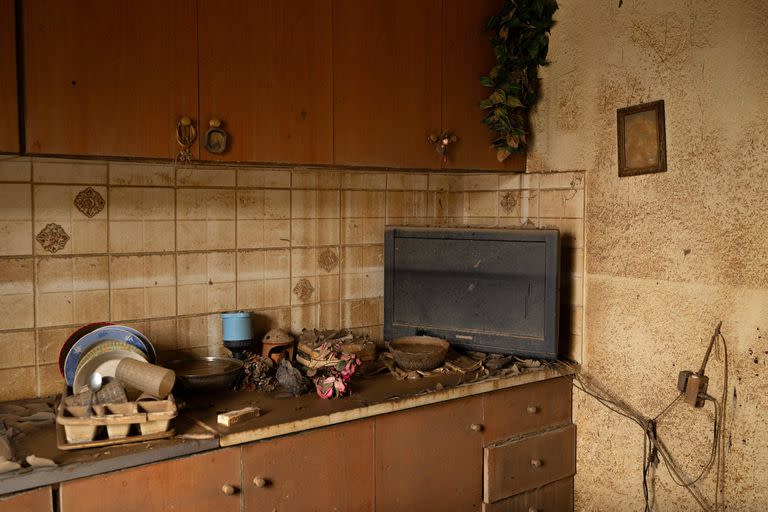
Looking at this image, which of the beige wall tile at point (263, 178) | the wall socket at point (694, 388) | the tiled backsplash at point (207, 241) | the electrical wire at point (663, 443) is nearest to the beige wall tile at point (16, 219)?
the tiled backsplash at point (207, 241)

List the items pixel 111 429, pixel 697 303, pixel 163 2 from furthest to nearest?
pixel 697 303, pixel 163 2, pixel 111 429

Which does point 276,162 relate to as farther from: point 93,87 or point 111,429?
point 111,429

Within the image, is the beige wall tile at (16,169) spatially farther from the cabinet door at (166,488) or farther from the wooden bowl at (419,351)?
the wooden bowl at (419,351)

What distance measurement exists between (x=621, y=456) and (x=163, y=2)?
200 centimetres

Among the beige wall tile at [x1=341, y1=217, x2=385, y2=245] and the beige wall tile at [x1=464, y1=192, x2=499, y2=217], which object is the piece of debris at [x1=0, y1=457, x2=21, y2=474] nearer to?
the beige wall tile at [x1=341, y1=217, x2=385, y2=245]

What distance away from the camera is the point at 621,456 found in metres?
2.24

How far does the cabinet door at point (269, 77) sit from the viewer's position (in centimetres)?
177

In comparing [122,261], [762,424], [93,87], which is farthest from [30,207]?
[762,424]

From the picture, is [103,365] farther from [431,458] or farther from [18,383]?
[431,458]

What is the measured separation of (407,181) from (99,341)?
128cm

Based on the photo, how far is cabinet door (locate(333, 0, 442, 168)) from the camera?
79.4 inches

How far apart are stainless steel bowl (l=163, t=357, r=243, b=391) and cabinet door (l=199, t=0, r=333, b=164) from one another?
62cm

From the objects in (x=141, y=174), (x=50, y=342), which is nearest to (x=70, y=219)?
(x=141, y=174)

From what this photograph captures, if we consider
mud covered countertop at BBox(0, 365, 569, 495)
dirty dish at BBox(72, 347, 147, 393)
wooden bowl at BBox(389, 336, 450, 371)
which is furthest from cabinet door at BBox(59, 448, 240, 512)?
wooden bowl at BBox(389, 336, 450, 371)
